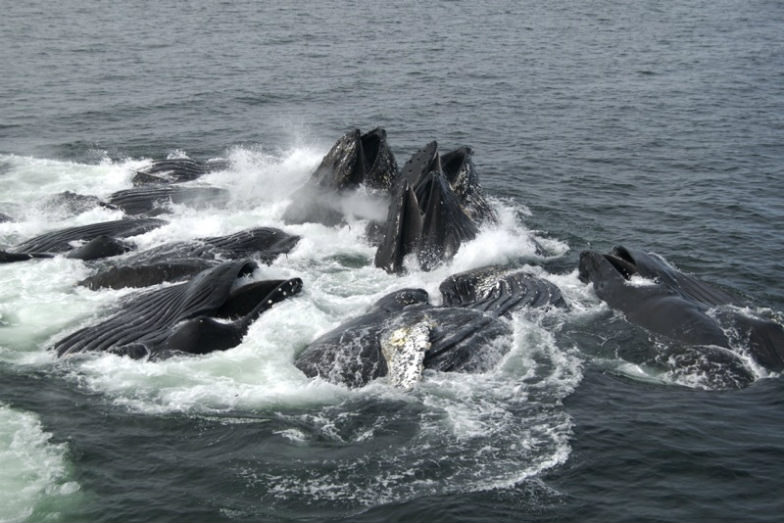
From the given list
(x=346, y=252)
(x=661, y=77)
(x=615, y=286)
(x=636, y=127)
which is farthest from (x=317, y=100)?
(x=615, y=286)

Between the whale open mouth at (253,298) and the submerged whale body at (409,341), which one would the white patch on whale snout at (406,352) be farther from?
the whale open mouth at (253,298)

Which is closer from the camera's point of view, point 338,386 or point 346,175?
point 338,386

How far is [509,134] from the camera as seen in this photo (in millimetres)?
30188

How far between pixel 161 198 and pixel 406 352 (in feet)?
37.5

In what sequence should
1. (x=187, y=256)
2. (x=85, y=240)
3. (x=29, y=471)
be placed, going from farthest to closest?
(x=85, y=240)
(x=187, y=256)
(x=29, y=471)

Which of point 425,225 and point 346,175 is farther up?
point 346,175

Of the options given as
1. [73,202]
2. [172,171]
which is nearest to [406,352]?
[73,202]

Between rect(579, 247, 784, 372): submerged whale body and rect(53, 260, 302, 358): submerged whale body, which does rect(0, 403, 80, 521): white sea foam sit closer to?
rect(53, 260, 302, 358): submerged whale body

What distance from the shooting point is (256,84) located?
37.5 m

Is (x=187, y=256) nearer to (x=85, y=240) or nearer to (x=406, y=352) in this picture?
(x=85, y=240)

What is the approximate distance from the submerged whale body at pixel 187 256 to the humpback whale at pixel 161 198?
3.31 m

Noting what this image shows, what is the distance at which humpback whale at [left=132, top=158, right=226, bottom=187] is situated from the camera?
24.6m

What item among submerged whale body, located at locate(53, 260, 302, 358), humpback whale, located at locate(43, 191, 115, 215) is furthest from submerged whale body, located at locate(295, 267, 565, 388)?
humpback whale, located at locate(43, 191, 115, 215)

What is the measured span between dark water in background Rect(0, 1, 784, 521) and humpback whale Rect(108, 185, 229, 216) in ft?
17.2
